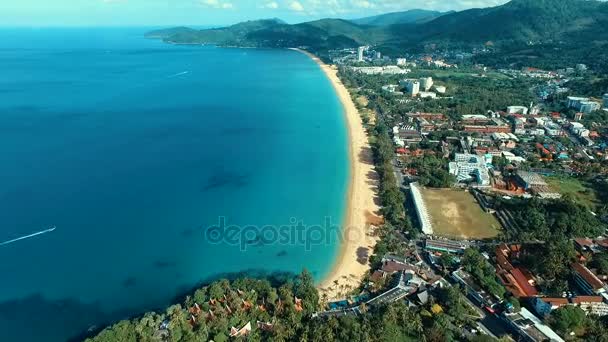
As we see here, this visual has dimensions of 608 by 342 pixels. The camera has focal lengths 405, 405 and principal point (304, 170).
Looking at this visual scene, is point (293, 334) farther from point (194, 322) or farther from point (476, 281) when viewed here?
point (476, 281)

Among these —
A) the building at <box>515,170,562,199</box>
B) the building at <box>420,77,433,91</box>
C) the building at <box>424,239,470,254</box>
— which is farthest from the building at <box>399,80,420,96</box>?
the building at <box>424,239,470,254</box>

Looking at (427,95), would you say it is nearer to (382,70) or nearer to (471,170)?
(382,70)

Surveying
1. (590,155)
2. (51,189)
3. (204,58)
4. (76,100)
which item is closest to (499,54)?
(590,155)

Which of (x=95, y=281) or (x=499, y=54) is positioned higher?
(x=499, y=54)

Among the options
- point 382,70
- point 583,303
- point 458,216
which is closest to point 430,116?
point 458,216

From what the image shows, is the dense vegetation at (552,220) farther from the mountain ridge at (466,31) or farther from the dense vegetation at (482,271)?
the mountain ridge at (466,31)
